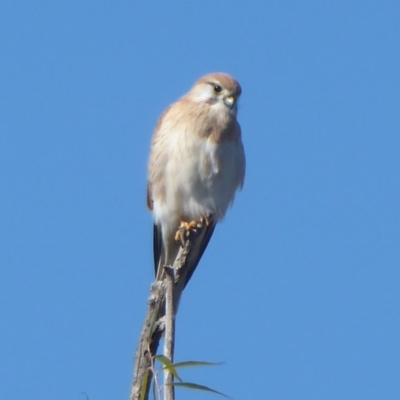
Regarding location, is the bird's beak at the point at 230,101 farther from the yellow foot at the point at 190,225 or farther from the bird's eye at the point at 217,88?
the yellow foot at the point at 190,225

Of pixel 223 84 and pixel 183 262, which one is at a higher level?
pixel 223 84

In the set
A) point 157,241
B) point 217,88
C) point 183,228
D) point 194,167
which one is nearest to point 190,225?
point 183,228

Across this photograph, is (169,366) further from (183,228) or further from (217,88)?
(217,88)

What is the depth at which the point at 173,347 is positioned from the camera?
2.32 metres

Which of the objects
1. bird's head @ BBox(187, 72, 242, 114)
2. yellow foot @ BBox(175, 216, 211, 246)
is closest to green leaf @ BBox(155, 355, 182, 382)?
yellow foot @ BBox(175, 216, 211, 246)

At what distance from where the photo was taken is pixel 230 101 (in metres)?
6.18

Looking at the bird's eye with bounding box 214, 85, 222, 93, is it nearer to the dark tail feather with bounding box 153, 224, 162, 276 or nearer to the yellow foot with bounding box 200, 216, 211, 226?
the yellow foot with bounding box 200, 216, 211, 226

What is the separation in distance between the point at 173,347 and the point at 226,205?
3.73 m

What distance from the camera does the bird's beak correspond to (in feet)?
20.2

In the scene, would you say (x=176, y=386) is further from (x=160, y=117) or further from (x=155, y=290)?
(x=160, y=117)

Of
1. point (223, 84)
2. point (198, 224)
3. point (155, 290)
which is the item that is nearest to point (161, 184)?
point (198, 224)

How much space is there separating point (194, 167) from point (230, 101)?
625 millimetres

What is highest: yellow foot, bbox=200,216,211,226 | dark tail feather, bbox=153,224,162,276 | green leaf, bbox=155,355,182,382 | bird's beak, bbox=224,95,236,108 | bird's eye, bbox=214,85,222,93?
bird's eye, bbox=214,85,222,93

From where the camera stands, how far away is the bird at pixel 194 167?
581 cm
